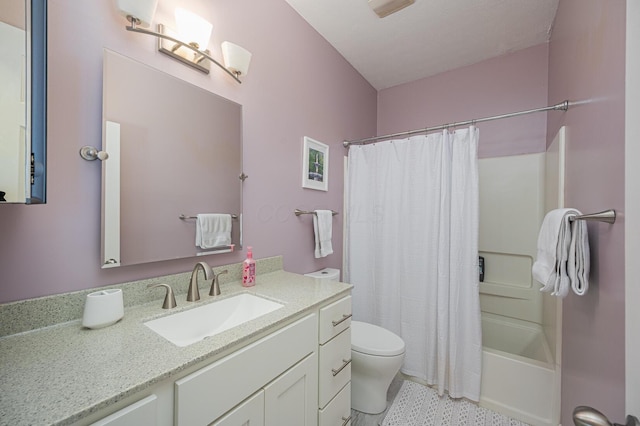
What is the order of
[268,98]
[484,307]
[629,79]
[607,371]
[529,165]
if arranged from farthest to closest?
[484,307], [529,165], [268,98], [607,371], [629,79]

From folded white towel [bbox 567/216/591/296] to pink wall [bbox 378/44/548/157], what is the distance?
166 centimetres

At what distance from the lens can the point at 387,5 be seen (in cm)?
164

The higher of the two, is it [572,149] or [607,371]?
[572,149]

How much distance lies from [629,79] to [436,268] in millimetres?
1390

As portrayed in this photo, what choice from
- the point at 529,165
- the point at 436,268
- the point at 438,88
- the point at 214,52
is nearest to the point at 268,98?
the point at 214,52

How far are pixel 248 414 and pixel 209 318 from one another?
0.43 metres

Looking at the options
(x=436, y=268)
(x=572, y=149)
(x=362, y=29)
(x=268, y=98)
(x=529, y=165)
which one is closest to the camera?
(x=572, y=149)

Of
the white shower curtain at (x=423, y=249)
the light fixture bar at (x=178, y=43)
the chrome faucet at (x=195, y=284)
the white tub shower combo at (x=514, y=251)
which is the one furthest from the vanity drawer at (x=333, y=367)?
the light fixture bar at (x=178, y=43)

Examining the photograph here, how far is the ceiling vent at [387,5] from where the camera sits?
5.28ft

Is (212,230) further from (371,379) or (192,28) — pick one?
(371,379)

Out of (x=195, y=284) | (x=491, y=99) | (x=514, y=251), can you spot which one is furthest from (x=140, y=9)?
(x=514, y=251)

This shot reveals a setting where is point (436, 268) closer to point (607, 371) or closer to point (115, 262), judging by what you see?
point (607, 371)

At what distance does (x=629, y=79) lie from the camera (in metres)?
0.67

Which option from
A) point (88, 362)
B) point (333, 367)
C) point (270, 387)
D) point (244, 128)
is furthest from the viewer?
point (244, 128)
